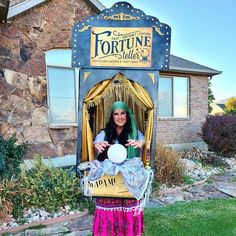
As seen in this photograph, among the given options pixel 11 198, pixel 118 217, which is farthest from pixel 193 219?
pixel 11 198

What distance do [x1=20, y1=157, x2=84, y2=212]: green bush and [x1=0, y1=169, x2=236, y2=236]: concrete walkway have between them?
Answer: 1.11 ft

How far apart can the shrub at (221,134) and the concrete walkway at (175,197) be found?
1816mm

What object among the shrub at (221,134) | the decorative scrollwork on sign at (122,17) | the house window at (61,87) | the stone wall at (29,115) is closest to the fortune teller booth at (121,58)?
the decorative scrollwork on sign at (122,17)

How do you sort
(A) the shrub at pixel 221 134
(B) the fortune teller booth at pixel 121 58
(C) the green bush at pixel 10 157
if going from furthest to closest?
(A) the shrub at pixel 221 134, (C) the green bush at pixel 10 157, (B) the fortune teller booth at pixel 121 58

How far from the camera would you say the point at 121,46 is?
3.96 m

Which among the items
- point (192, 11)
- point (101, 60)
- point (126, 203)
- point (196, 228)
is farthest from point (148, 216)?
point (192, 11)

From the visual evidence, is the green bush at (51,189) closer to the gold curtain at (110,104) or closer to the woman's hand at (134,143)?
the gold curtain at (110,104)

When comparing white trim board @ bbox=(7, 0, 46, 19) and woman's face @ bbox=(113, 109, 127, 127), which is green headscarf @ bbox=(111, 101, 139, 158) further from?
white trim board @ bbox=(7, 0, 46, 19)

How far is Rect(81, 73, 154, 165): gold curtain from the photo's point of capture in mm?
3938

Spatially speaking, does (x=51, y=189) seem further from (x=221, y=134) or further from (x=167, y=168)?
(x=221, y=134)

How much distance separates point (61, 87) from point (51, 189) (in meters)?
3.83

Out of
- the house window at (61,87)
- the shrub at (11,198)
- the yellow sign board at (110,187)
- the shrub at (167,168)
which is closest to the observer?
the yellow sign board at (110,187)

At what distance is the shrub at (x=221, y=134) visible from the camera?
1124 centimetres

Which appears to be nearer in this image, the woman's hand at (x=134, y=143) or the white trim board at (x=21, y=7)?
the woman's hand at (x=134, y=143)
